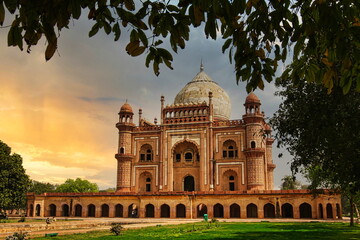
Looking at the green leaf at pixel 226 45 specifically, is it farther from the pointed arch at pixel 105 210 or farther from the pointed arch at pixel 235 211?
the pointed arch at pixel 105 210

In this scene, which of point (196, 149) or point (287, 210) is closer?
point (287, 210)

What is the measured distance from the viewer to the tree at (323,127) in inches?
494

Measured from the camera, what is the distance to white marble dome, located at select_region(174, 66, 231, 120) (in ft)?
144

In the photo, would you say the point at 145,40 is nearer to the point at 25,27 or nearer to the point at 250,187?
the point at 25,27

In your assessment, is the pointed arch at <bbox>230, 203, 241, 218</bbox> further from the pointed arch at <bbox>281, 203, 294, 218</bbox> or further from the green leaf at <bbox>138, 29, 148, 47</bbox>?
the green leaf at <bbox>138, 29, 148, 47</bbox>

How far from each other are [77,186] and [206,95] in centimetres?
2854

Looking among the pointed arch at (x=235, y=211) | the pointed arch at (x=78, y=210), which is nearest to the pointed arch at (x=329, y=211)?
the pointed arch at (x=235, y=211)

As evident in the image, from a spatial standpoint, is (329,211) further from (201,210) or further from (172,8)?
(172,8)

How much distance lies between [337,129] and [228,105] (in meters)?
33.2

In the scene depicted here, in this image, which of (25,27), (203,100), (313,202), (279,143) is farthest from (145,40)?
(203,100)

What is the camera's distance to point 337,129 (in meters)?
12.9

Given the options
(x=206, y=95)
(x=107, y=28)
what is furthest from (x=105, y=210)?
(x=107, y=28)

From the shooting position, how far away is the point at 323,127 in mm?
12945

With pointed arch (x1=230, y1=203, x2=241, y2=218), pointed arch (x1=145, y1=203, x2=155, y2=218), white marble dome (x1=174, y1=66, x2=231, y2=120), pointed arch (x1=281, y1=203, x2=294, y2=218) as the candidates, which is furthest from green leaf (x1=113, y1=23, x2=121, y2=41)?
white marble dome (x1=174, y1=66, x2=231, y2=120)
